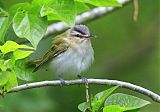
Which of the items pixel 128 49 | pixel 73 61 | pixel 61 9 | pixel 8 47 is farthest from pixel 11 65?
pixel 128 49

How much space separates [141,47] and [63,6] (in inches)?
199

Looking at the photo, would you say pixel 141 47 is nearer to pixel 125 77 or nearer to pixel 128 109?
pixel 125 77

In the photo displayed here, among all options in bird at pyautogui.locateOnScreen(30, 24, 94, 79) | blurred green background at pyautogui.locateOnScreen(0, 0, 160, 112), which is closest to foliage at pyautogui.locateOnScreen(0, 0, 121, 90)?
bird at pyautogui.locateOnScreen(30, 24, 94, 79)

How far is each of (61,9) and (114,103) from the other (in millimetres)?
676

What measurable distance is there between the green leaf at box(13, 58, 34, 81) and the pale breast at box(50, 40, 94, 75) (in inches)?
52.9

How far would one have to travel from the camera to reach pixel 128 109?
341cm

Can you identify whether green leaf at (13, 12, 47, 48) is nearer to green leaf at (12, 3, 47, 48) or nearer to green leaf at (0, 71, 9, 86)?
green leaf at (12, 3, 47, 48)

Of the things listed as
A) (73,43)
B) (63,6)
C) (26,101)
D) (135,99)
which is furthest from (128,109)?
(26,101)

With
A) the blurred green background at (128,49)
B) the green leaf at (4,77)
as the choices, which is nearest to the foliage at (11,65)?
the green leaf at (4,77)

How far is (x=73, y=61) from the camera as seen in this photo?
5.39 meters

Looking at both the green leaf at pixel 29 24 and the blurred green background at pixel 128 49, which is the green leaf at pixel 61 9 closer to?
the green leaf at pixel 29 24

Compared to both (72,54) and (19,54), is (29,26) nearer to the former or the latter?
(19,54)

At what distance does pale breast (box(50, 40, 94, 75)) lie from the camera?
211 inches

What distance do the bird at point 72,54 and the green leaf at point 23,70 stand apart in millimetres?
1233
